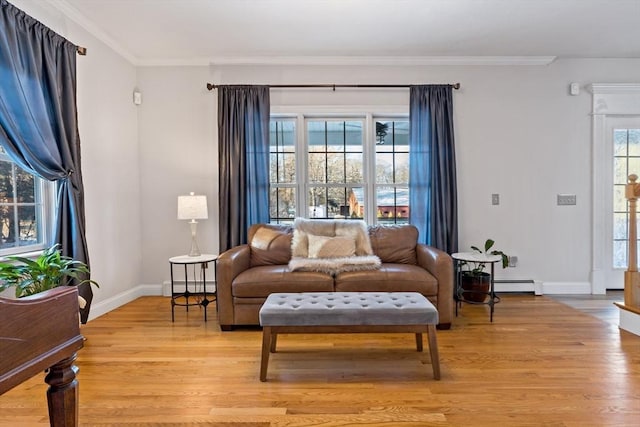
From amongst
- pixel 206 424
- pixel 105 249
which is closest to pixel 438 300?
pixel 206 424

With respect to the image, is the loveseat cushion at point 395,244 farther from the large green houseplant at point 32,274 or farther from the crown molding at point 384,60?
the large green houseplant at point 32,274

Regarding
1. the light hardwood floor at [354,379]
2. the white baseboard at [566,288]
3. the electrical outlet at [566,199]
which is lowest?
the light hardwood floor at [354,379]

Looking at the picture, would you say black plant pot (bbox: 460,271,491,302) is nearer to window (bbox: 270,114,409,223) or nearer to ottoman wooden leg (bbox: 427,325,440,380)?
window (bbox: 270,114,409,223)

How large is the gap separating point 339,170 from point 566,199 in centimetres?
261

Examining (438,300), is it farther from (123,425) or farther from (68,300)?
(68,300)

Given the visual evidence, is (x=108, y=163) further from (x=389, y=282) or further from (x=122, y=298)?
(x=389, y=282)

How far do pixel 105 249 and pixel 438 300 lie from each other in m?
3.18

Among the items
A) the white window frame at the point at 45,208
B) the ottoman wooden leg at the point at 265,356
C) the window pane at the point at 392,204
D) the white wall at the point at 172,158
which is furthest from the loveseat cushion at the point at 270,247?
the white window frame at the point at 45,208

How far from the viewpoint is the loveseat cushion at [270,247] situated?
11.7 feet

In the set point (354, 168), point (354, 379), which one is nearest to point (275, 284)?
point (354, 379)

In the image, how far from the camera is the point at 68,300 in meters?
1.18

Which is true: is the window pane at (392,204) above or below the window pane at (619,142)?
below

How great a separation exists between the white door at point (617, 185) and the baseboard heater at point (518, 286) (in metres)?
0.84

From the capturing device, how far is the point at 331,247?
3.45 meters
